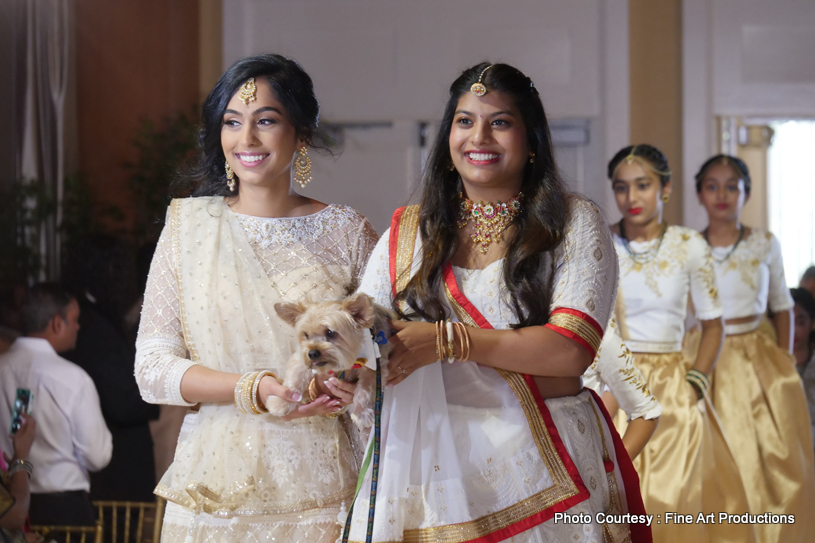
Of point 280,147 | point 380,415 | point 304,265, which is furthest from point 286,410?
point 280,147

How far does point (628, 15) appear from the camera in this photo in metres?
5.70

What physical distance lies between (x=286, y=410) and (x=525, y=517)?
19.5 inches

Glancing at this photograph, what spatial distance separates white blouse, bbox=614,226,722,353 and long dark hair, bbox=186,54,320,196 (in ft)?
7.08

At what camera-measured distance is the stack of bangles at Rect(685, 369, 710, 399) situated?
11.9 feet

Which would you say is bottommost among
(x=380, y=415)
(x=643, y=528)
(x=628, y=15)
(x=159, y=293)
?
(x=643, y=528)

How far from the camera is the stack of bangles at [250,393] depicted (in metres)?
1.76

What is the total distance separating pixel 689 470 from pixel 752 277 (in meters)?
1.49

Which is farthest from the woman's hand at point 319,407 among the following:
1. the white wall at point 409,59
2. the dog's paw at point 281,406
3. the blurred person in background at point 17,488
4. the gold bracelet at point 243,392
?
the white wall at point 409,59

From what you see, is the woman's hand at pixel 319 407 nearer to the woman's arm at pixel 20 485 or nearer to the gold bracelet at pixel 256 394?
the gold bracelet at pixel 256 394

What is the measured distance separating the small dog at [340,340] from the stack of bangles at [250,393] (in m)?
0.14

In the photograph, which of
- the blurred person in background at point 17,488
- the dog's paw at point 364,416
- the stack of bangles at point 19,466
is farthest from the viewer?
the stack of bangles at point 19,466

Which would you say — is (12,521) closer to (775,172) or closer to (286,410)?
(286,410)

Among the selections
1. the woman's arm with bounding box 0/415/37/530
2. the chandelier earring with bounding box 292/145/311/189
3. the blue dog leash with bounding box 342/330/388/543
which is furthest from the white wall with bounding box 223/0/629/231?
the blue dog leash with bounding box 342/330/388/543

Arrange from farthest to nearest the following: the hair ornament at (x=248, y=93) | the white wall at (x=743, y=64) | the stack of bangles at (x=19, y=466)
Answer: the white wall at (x=743, y=64) < the stack of bangles at (x=19, y=466) < the hair ornament at (x=248, y=93)
